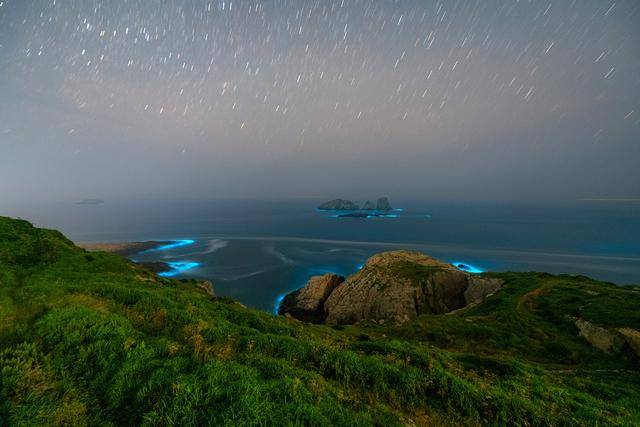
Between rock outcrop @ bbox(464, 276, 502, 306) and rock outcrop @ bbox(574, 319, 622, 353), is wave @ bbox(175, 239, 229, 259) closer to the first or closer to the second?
rock outcrop @ bbox(464, 276, 502, 306)

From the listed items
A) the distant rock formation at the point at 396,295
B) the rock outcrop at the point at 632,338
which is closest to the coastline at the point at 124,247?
the distant rock formation at the point at 396,295

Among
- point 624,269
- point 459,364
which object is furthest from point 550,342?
point 624,269

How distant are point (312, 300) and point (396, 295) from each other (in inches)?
897

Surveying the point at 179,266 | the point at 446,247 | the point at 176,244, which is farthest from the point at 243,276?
the point at 446,247

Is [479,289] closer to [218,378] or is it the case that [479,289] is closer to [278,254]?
[218,378]

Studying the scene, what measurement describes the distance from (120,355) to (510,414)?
38.1ft

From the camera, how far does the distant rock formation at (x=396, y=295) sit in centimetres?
5403

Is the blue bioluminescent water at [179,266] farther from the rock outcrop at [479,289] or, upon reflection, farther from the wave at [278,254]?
the rock outcrop at [479,289]

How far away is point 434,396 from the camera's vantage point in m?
8.10

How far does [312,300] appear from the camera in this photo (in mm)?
67625

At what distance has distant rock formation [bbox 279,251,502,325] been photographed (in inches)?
2127

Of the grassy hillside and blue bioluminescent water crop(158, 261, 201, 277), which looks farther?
blue bioluminescent water crop(158, 261, 201, 277)

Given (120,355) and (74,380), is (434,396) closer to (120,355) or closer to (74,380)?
(120,355)

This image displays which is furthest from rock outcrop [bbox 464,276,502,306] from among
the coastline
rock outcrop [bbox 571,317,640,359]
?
the coastline
